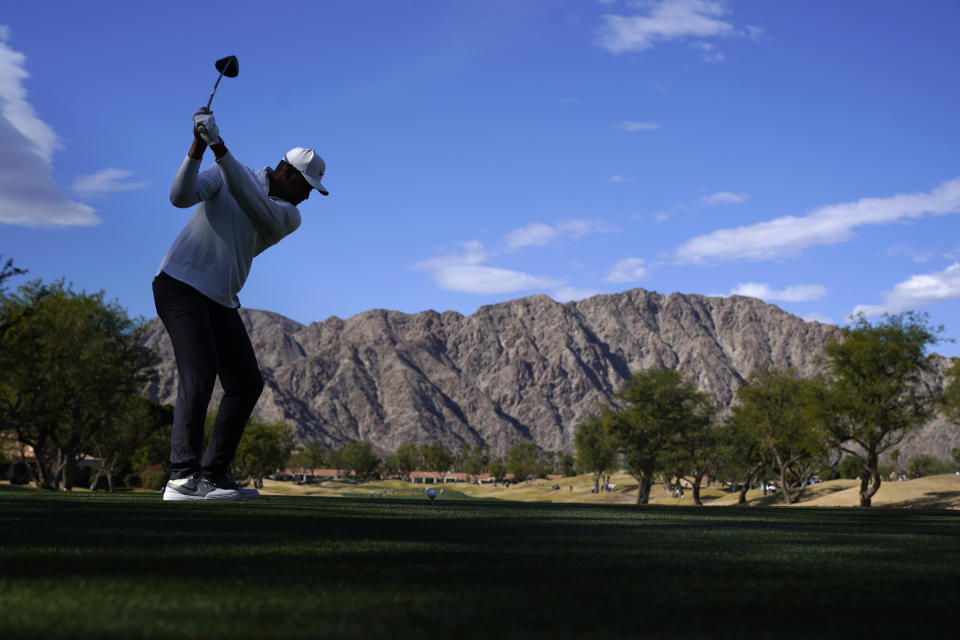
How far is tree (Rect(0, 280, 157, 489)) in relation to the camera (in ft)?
104

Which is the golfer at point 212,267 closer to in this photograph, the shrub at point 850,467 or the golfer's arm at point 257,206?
the golfer's arm at point 257,206

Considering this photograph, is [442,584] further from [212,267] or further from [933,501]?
[933,501]

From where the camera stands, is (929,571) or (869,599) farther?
(929,571)

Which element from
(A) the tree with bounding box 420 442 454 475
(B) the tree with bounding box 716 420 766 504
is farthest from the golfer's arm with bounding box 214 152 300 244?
(A) the tree with bounding box 420 442 454 475

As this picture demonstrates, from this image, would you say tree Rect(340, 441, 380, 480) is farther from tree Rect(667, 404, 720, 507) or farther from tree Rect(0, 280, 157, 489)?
tree Rect(0, 280, 157, 489)

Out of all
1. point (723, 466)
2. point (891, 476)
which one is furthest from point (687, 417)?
point (891, 476)

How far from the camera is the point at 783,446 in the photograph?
63.0m

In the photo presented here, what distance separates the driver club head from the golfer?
95 cm

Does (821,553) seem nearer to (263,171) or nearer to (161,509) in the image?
(161,509)

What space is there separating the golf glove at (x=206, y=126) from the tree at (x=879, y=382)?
4075 cm

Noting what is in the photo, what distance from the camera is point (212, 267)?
6.65 metres

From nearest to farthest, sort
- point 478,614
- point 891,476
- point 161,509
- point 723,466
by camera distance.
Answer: point 478,614
point 161,509
point 723,466
point 891,476

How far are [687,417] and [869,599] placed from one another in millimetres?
60456

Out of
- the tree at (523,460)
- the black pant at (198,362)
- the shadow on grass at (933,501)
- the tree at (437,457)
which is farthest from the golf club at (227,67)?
the tree at (437,457)
